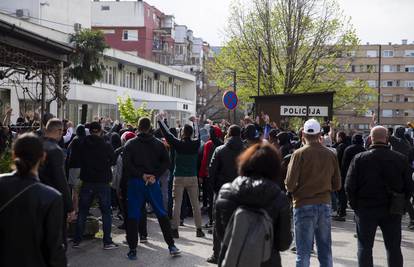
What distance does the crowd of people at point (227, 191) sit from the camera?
4434 mm

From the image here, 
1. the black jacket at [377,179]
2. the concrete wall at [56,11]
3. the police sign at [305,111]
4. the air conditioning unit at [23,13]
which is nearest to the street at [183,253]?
the black jacket at [377,179]

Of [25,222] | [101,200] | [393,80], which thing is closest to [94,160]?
[101,200]

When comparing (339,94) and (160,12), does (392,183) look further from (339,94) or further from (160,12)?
(160,12)

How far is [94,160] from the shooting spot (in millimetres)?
9469

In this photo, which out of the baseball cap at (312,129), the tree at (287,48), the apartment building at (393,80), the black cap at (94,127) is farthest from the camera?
the apartment building at (393,80)

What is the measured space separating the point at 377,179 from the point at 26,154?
4276mm

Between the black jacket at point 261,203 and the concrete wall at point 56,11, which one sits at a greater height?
the concrete wall at point 56,11

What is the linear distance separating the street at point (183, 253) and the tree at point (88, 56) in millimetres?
30954

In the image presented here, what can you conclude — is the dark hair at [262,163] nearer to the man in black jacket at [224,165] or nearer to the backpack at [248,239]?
the backpack at [248,239]

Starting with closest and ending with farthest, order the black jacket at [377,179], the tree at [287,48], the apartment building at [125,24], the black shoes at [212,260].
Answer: the black jacket at [377,179] → the black shoes at [212,260] → the tree at [287,48] → the apartment building at [125,24]

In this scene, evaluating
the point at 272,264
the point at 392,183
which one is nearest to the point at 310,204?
the point at 392,183

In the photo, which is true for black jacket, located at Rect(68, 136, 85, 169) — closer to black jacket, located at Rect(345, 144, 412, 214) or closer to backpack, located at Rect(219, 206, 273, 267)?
black jacket, located at Rect(345, 144, 412, 214)

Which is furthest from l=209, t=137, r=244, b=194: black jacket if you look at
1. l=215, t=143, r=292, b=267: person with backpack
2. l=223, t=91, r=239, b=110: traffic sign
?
l=223, t=91, r=239, b=110: traffic sign

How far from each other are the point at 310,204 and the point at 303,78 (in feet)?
98.5
